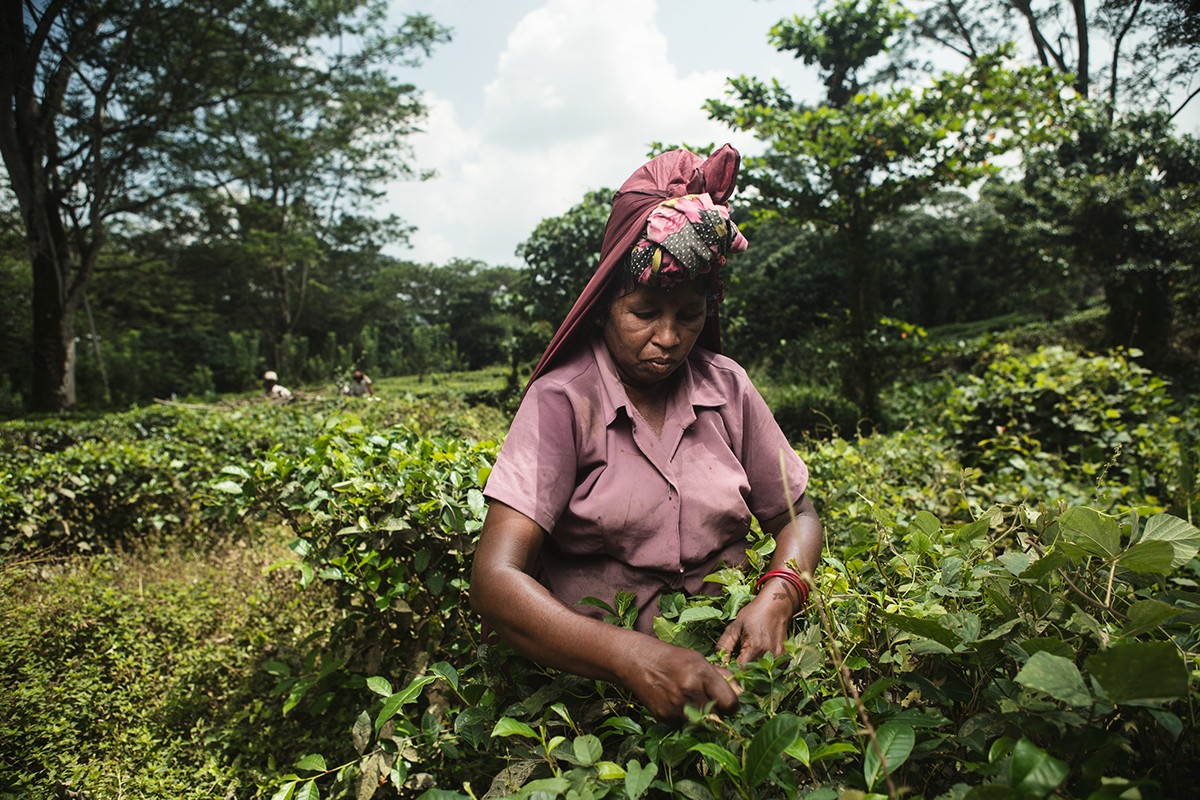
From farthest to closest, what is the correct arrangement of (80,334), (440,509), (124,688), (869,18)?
(80,334)
(869,18)
(124,688)
(440,509)

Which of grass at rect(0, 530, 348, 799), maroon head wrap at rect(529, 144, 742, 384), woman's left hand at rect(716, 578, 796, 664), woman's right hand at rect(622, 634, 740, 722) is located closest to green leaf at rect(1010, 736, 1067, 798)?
woman's right hand at rect(622, 634, 740, 722)

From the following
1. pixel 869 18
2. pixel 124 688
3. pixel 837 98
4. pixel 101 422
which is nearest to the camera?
pixel 124 688

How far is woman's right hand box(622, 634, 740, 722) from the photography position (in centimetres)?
92

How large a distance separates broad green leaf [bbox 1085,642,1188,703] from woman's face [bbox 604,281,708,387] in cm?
98

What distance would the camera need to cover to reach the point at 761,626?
116cm

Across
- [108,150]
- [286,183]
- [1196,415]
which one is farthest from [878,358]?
[286,183]

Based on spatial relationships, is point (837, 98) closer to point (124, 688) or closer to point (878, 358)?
point (878, 358)

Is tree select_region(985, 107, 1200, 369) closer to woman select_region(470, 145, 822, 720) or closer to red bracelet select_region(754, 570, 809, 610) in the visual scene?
woman select_region(470, 145, 822, 720)

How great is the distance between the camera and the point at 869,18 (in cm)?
923

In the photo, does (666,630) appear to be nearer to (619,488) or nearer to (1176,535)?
(619,488)

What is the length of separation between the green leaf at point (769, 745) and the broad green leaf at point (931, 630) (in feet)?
0.88

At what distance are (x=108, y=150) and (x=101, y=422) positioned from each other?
26.4ft

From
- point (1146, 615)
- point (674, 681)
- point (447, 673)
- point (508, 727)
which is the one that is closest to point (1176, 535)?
point (1146, 615)

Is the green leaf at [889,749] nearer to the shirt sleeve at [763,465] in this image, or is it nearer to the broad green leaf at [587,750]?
the broad green leaf at [587,750]
